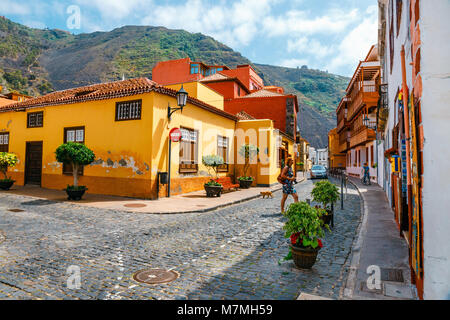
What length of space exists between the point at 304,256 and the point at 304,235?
12.7 inches

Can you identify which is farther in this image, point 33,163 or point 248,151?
point 248,151

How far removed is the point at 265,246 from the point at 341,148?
43.1 meters

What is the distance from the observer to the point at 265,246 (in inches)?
215

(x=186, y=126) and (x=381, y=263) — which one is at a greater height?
(x=186, y=126)

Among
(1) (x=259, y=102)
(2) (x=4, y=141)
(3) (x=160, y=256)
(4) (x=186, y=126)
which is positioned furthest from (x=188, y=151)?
(1) (x=259, y=102)

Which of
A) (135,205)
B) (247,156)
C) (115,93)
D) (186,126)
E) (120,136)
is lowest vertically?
(135,205)

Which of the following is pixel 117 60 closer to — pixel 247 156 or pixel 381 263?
pixel 247 156

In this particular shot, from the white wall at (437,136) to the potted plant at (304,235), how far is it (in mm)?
1608

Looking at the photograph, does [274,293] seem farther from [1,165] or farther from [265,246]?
[1,165]

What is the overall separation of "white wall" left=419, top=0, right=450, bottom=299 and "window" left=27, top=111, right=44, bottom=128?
707 inches

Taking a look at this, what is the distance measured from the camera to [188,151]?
14.6 m

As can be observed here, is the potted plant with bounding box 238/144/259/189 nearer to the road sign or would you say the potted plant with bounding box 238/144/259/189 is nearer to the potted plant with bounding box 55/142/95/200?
the road sign

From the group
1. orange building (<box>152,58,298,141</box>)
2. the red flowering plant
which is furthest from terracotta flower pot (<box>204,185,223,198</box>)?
orange building (<box>152,58,298,141</box>)

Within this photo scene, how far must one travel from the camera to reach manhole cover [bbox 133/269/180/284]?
12.3 feet
